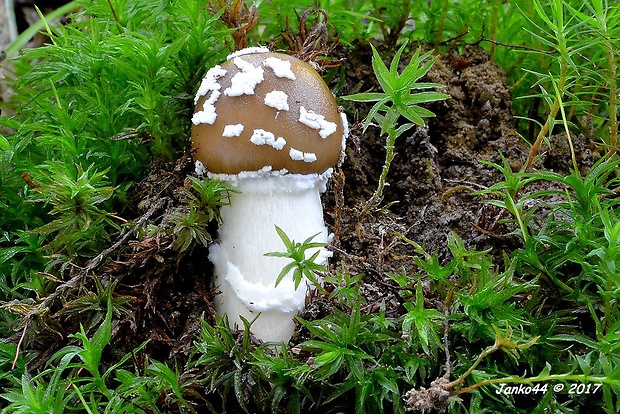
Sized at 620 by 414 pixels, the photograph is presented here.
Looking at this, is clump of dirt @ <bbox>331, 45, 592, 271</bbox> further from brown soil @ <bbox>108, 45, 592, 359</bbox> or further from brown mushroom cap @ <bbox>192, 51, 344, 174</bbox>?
brown mushroom cap @ <bbox>192, 51, 344, 174</bbox>

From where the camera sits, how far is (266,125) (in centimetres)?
200

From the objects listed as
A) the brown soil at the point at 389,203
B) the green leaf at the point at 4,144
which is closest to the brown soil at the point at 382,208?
the brown soil at the point at 389,203

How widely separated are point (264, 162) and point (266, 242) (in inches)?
13.4

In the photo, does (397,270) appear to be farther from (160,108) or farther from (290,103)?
(160,108)

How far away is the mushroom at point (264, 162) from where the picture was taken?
6.61 feet

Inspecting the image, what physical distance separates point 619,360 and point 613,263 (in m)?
0.28

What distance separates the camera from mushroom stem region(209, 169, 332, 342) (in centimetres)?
216

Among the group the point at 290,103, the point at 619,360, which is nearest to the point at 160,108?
the point at 290,103

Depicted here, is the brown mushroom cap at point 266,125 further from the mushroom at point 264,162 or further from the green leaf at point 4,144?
the green leaf at point 4,144
